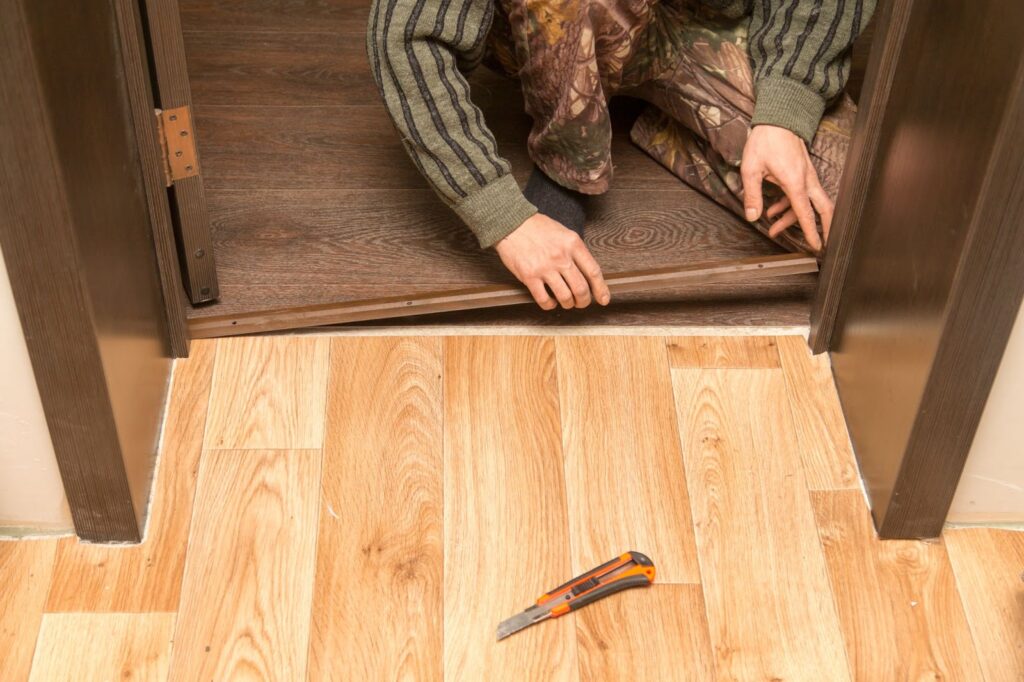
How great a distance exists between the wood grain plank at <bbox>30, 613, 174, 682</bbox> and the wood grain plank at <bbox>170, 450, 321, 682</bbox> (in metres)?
0.02

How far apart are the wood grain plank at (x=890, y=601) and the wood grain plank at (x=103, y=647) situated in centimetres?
65

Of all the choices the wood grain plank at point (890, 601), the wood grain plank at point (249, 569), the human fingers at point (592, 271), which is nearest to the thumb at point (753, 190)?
the human fingers at point (592, 271)

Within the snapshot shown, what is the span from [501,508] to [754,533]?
10.4 inches

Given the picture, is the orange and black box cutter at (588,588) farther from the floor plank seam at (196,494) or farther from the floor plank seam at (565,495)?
the floor plank seam at (196,494)

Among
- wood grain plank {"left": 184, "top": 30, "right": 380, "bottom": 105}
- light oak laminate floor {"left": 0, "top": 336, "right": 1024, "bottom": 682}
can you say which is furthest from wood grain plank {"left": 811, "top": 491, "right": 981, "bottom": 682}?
wood grain plank {"left": 184, "top": 30, "right": 380, "bottom": 105}

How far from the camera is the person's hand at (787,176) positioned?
132 centimetres

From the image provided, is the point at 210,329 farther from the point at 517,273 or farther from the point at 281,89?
the point at 281,89

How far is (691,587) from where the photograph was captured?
1.10 m

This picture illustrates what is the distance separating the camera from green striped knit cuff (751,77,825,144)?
1341mm

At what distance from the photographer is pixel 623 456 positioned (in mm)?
1217

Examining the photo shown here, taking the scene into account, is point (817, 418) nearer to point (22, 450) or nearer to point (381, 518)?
point (381, 518)

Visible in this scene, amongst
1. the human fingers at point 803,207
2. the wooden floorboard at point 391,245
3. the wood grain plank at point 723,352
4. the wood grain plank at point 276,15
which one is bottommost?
the wood grain plank at point 723,352

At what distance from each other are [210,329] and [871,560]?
0.79 meters

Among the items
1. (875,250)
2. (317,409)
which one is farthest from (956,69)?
(317,409)
